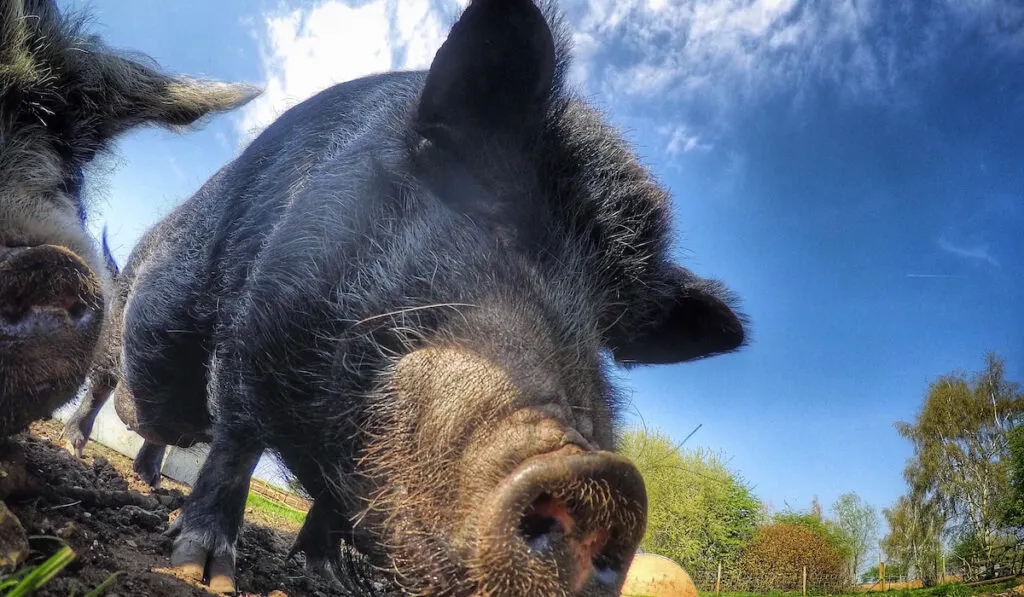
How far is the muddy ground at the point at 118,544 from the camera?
7.72ft

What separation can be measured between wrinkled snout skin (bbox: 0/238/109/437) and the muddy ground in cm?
46

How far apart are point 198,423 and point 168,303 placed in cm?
122

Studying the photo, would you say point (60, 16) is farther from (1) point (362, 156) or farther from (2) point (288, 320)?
(2) point (288, 320)

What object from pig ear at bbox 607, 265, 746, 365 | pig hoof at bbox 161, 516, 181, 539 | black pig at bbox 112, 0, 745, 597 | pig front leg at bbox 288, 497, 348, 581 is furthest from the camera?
pig front leg at bbox 288, 497, 348, 581

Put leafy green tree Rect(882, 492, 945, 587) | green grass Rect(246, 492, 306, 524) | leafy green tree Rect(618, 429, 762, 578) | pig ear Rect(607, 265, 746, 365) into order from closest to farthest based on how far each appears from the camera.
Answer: pig ear Rect(607, 265, 746, 365), green grass Rect(246, 492, 306, 524), leafy green tree Rect(618, 429, 762, 578), leafy green tree Rect(882, 492, 945, 587)

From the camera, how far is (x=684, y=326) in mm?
3850

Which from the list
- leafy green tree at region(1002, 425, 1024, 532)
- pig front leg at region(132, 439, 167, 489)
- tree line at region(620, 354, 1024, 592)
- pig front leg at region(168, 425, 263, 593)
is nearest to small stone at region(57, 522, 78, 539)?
pig front leg at region(168, 425, 263, 593)

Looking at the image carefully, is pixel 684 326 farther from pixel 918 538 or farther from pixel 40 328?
pixel 918 538

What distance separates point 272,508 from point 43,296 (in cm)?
640

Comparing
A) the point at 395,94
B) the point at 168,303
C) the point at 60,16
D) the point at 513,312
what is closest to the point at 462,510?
the point at 513,312

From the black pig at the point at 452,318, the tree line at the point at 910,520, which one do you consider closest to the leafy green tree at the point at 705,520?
the tree line at the point at 910,520

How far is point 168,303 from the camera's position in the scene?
416 centimetres

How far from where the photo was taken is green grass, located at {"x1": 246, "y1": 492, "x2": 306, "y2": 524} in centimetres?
747

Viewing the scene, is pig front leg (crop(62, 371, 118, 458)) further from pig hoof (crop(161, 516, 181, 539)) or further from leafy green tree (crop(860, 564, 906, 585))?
leafy green tree (crop(860, 564, 906, 585))
